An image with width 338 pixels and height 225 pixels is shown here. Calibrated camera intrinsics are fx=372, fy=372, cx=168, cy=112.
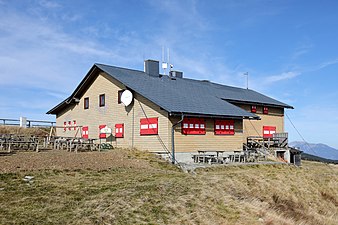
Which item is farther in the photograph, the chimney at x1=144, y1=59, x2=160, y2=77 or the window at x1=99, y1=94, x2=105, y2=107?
the chimney at x1=144, y1=59, x2=160, y2=77

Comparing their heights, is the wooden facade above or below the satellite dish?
below

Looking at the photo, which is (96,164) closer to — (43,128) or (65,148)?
(65,148)

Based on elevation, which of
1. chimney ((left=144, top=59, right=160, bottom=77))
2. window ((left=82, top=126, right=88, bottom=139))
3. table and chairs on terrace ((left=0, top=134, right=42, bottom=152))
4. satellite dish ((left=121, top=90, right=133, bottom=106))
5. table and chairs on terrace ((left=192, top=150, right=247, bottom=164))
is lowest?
table and chairs on terrace ((left=192, top=150, right=247, bottom=164))

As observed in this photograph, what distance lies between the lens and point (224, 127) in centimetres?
2250

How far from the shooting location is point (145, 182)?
12344 mm

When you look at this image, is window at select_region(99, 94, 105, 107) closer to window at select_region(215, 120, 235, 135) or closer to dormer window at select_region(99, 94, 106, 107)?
dormer window at select_region(99, 94, 106, 107)

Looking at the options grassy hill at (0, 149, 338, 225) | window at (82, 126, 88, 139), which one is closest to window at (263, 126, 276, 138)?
grassy hill at (0, 149, 338, 225)

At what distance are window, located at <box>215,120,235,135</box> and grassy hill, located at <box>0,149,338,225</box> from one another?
4.86m

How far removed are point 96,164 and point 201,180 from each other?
15.3ft

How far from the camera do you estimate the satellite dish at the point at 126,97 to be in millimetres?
22328

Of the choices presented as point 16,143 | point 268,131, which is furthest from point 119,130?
point 268,131

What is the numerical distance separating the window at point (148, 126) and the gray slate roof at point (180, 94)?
138cm

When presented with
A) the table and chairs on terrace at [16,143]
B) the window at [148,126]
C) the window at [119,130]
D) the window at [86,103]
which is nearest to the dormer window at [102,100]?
the window at [86,103]

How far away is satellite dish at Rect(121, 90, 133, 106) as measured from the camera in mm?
22328
